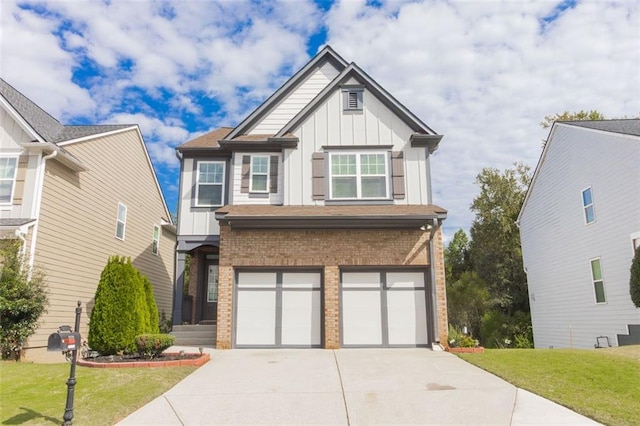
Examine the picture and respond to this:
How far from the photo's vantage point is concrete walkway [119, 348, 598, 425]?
239 inches

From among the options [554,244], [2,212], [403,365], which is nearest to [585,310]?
[554,244]

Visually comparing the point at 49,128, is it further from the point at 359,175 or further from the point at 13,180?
the point at 359,175

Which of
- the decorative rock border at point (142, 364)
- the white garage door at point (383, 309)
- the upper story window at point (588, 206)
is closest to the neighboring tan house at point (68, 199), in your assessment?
the decorative rock border at point (142, 364)

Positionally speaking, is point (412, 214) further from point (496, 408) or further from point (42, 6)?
point (42, 6)

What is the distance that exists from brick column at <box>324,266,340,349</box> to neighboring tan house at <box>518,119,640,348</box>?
29.4 feet

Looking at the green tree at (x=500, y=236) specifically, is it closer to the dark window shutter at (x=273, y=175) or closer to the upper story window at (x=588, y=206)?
the upper story window at (x=588, y=206)

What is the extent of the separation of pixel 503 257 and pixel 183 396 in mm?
28562

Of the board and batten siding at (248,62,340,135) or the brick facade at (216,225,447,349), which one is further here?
the board and batten siding at (248,62,340,135)

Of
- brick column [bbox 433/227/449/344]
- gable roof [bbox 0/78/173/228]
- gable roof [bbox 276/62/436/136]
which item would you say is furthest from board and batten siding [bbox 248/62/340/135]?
brick column [bbox 433/227/449/344]

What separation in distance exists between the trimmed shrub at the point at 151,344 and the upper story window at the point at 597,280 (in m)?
14.1

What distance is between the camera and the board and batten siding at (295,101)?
15302 mm

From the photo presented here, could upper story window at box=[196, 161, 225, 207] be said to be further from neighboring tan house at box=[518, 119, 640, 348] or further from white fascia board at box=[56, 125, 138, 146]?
neighboring tan house at box=[518, 119, 640, 348]

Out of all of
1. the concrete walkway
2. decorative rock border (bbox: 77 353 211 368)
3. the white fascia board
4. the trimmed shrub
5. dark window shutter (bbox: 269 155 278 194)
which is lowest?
the concrete walkway

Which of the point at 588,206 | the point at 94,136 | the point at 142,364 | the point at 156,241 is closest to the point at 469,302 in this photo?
the point at 588,206
